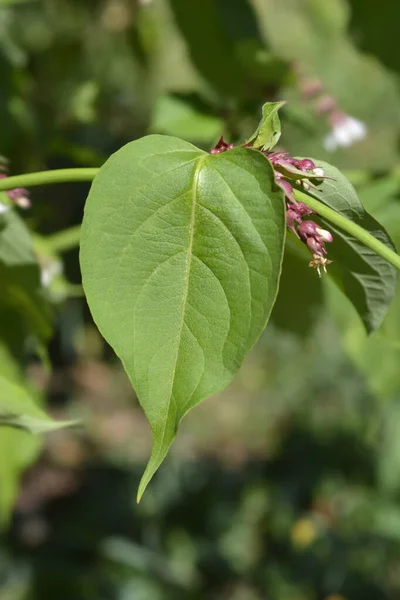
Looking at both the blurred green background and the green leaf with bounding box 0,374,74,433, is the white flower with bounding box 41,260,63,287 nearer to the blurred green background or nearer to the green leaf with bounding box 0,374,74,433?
the blurred green background

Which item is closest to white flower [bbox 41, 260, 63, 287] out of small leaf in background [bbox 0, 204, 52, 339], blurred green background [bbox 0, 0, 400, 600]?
blurred green background [bbox 0, 0, 400, 600]

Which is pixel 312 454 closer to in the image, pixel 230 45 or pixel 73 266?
pixel 73 266

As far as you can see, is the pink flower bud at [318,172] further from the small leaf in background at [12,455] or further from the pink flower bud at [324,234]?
the small leaf in background at [12,455]

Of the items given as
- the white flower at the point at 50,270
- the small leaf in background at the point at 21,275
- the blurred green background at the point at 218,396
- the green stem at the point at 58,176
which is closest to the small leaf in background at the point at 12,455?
the blurred green background at the point at 218,396

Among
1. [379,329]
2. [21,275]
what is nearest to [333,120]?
[379,329]

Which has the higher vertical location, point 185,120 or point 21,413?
point 185,120

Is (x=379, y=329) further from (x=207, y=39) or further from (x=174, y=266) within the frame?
(x=207, y=39)

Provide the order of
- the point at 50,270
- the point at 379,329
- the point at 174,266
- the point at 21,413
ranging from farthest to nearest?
the point at 50,270 → the point at 379,329 → the point at 21,413 → the point at 174,266
